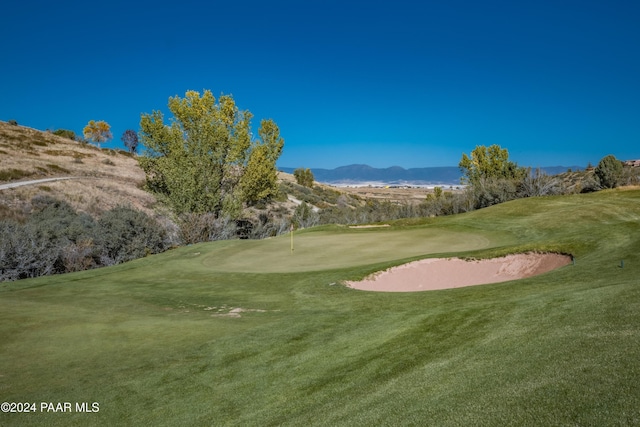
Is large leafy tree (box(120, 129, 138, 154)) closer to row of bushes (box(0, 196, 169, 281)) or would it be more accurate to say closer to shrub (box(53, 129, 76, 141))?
shrub (box(53, 129, 76, 141))

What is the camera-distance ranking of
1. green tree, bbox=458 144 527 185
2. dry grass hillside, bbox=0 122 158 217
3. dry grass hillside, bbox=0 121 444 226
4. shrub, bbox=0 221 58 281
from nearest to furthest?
shrub, bbox=0 221 58 281
dry grass hillside, bbox=0 121 444 226
dry grass hillside, bbox=0 122 158 217
green tree, bbox=458 144 527 185

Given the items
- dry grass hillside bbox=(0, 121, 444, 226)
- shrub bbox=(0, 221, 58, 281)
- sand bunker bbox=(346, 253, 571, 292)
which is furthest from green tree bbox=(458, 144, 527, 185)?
shrub bbox=(0, 221, 58, 281)

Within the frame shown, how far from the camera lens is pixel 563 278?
10008 millimetres

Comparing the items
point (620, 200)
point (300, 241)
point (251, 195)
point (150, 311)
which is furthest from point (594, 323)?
point (251, 195)

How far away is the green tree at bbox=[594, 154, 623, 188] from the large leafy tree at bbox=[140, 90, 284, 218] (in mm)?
39284

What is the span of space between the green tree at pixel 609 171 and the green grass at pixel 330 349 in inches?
1717

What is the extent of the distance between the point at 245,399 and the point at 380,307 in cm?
487

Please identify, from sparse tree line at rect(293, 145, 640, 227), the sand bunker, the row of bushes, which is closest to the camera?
the sand bunker

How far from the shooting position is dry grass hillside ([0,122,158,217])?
136ft

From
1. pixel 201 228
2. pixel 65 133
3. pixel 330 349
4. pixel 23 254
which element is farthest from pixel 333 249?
pixel 65 133

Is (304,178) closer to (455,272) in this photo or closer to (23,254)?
(23,254)

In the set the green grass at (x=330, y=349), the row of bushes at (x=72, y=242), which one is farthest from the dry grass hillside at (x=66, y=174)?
the green grass at (x=330, y=349)

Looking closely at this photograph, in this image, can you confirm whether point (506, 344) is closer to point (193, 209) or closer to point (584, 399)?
point (584, 399)

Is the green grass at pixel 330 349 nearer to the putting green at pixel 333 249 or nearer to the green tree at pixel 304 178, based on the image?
the putting green at pixel 333 249
